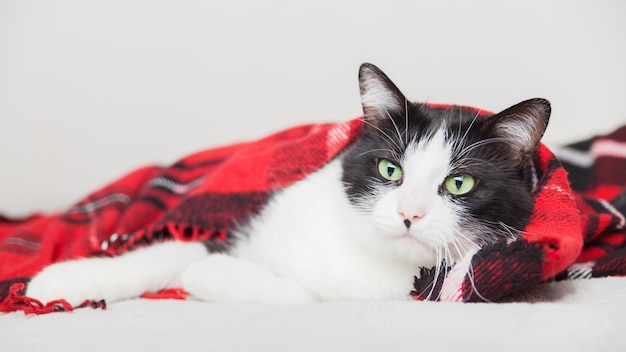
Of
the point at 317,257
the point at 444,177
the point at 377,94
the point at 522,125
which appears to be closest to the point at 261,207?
the point at 317,257

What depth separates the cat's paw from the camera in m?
1.20

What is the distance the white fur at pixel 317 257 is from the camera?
104 centimetres

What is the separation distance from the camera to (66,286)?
3.97 ft

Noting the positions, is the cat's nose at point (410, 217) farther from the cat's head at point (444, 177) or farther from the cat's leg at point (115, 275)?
the cat's leg at point (115, 275)

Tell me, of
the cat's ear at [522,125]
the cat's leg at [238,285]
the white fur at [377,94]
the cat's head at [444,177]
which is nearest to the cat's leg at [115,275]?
the cat's leg at [238,285]

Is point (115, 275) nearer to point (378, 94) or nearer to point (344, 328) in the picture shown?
point (344, 328)

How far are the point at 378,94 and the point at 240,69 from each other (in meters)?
1.18

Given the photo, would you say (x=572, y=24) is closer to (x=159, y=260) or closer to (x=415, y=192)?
(x=415, y=192)

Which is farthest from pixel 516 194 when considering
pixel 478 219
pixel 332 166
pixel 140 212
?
pixel 140 212

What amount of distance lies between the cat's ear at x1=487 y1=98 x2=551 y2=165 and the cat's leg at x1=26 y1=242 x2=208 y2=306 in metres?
0.80

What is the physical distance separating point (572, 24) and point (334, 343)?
1.80 meters

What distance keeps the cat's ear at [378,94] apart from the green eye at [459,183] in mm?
194

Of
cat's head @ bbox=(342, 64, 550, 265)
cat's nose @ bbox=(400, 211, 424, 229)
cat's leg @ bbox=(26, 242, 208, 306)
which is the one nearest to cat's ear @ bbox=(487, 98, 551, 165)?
cat's head @ bbox=(342, 64, 550, 265)

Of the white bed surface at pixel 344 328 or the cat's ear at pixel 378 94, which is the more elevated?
the cat's ear at pixel 378 94
